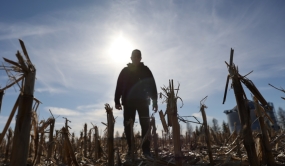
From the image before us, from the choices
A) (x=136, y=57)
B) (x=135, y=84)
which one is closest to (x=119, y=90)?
(x=135, y=84)

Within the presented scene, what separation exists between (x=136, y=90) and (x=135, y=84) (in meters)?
0.16

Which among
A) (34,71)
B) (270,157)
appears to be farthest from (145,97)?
(34,71)

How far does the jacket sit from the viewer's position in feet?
14.5

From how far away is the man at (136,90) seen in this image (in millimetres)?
4289

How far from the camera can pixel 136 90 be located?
4.45 meters

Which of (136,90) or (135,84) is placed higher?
(135,84)

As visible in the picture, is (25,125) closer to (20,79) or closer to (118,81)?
(20,79)

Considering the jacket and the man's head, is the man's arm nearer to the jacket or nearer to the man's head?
the jacket

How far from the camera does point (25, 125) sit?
4.42 feet

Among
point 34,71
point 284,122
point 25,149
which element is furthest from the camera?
point 284,122

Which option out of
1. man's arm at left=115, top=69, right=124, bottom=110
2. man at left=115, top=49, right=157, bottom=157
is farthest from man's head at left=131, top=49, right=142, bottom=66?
man's arm at left=115, top=69, right=124, bottom=110

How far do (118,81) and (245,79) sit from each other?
10.7ft

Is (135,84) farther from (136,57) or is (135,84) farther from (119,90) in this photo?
(136,57)

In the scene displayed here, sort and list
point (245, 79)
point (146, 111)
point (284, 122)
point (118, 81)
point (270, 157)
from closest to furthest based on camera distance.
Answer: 1. point (245, 79)
2. point (270, 157)
3. point (146, 111)
4. point (118, 81)
5. point (284, 122)
